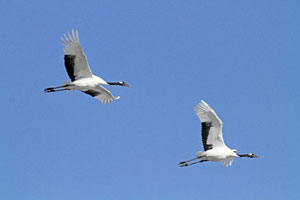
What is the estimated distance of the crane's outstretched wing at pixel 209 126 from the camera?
42094mm

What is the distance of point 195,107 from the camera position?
139 ft

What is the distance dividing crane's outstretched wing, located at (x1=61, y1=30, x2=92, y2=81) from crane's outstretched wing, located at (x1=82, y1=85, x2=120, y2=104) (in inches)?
138

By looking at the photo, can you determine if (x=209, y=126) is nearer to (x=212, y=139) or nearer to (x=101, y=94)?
(x=212, y=139)

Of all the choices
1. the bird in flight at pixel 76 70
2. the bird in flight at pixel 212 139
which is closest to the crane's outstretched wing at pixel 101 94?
the bird in flight at pixel 76 70

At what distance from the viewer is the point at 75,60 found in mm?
42719

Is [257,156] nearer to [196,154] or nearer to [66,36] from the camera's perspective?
[196,154]

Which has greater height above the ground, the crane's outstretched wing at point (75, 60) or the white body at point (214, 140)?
the crane's outstretched wing at point (75, 60)

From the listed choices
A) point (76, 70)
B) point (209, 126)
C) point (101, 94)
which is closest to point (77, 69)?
point (76, 70)

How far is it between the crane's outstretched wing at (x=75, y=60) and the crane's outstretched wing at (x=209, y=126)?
6.33 m

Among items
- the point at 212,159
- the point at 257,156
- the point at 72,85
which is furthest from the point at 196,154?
the point at 72,85

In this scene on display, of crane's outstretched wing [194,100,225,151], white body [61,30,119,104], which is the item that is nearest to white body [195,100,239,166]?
Answer: crane's outstretched wing [194,100,225,151]

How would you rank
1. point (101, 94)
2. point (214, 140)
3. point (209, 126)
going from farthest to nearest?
point (101, 94)
point (214, 140)
point (209, 126)

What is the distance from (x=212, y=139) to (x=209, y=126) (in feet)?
2.79

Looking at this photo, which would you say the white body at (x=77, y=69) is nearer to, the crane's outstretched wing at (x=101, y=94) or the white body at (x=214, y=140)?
the crane's outstretched wing at (x=101, y=94)
